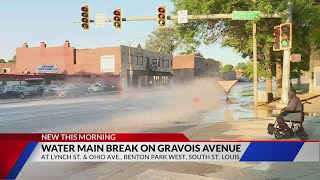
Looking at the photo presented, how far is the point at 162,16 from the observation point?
67.8 feet

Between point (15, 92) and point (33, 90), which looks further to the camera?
point (33, 90)

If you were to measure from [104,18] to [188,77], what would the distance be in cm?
7584

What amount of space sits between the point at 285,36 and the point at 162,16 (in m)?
6.37

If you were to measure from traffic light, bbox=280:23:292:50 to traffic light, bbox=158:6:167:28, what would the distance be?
5.97m

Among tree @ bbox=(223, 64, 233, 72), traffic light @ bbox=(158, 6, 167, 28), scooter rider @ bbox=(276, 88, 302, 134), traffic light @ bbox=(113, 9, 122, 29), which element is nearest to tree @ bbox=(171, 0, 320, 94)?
traffic light @ bbox=(158, 6, 167, 28)

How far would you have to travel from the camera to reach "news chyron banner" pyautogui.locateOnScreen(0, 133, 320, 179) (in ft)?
13.1

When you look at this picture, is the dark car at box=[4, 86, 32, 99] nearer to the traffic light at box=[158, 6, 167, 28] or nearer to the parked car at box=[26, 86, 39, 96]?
the parked car at box=[26, 86, 39, 96]

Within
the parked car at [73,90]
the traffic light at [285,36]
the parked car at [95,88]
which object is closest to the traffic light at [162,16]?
the traffic light at [285,36]

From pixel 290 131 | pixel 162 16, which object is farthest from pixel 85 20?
pixel 290 131

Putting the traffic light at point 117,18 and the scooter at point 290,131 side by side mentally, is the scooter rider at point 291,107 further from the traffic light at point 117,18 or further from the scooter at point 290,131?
the traffic light at point 117,18

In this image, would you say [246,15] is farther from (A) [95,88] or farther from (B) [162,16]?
(A) [95,88]

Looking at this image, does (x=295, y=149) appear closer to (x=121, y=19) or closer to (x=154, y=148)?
(x=154, y=148)

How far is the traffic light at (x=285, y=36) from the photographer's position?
19.2 meters

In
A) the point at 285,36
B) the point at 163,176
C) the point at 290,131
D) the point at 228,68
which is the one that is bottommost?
the point at 163,176
